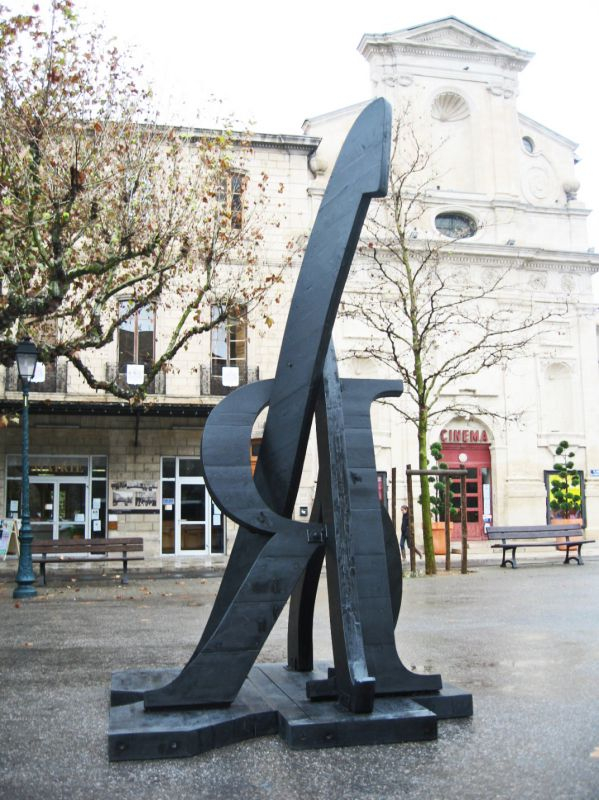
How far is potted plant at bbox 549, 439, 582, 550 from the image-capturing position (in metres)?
25.9

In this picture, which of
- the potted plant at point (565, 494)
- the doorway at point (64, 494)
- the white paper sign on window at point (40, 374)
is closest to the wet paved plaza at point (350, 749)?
the white paper sign on window at point (40, 374)

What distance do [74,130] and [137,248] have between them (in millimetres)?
2690

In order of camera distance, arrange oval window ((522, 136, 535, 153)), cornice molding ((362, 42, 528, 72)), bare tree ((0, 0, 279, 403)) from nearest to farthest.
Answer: bare tree ((0, 0, 279, 403)) → cornice molding ((362, 42, 528, 72)) → oval window ((522, 136, 535, 153))

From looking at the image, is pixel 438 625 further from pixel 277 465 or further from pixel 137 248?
pixel 137 248

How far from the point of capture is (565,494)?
87.2 feet

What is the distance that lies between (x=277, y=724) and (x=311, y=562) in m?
1.13

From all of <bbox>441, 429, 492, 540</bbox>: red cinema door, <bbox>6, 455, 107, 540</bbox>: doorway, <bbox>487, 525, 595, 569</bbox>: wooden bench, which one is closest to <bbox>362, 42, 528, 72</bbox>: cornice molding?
<bbox>441, 429, 492, 540</bbox>: red cinema door

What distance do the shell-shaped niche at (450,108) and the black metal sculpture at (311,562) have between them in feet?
90.9

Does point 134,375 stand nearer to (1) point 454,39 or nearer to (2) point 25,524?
(2) point 25,524

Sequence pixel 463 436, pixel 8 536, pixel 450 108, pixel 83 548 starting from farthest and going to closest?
1. pixel 450 108
2. pixel 463 436
3. pixel 8 536
4. pixel 83 548

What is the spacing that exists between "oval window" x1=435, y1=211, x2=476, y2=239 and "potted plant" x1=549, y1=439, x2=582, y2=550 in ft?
26.9

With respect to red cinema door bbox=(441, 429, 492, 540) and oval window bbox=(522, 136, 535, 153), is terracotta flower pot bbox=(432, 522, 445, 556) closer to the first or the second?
red cinema door bbox=(441, 429, 492, 540)

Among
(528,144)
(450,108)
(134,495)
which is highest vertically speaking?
(450,108)

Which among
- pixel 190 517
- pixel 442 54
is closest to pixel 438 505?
pixel 190 517
